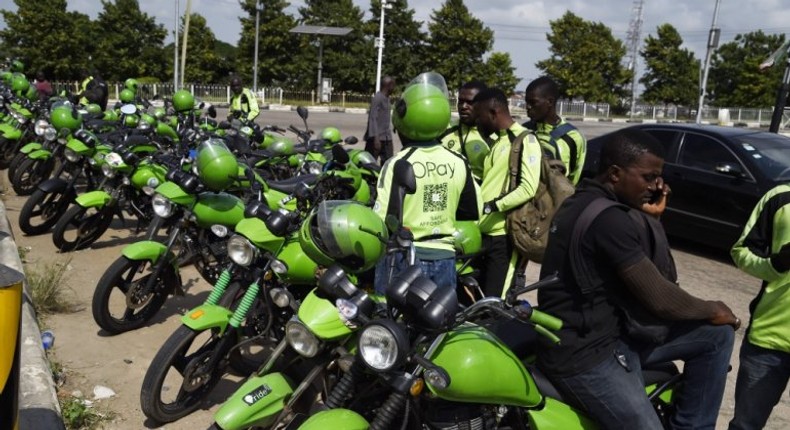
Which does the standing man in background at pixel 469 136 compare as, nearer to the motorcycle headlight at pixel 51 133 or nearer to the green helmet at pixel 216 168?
the green helmet at pixel 216 168

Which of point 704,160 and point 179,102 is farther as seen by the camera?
point 179,102

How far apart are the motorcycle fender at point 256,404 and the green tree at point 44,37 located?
37398 millimetres

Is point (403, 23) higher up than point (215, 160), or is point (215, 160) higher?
point (403, 23)

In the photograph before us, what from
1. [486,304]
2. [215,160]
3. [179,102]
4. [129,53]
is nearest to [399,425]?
[486,304]

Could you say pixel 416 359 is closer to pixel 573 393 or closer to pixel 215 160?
pixel 573 393

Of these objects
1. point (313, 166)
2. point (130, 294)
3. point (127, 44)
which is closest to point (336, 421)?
point (130, 294)

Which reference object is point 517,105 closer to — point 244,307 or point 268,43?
point 268,43

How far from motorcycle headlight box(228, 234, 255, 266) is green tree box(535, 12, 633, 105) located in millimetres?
45200

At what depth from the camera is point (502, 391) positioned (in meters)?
2.19

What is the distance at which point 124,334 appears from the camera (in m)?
4.57

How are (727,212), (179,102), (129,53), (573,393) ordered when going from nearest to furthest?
(573,393) → (727,212) → (179,102) → (129,53)

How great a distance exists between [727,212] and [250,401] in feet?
20.6

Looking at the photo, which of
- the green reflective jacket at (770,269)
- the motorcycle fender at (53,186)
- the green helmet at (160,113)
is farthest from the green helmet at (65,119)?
the green reflective jacket at (770,269)

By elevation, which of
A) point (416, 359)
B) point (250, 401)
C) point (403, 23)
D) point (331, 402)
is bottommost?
point (250, 401)
